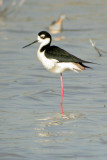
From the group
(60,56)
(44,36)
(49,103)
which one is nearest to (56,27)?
(44,36)

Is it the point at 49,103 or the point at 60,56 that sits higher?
the point at 60,56

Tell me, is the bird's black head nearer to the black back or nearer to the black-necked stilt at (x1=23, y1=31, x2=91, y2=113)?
the black-necked stilt at (x1=23, y1=31, x2=91, y2=113)

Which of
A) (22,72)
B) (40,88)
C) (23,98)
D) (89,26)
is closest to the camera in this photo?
(23,98)

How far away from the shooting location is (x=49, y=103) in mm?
7738

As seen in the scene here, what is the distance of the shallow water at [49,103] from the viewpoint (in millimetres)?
5559

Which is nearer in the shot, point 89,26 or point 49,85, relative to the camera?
point 49,85

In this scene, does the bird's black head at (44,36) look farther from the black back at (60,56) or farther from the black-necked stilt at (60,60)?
the black back at (60,56)

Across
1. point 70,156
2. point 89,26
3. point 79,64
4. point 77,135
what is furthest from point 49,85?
point 89,26

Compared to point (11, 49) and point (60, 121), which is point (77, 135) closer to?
point (60, 121)

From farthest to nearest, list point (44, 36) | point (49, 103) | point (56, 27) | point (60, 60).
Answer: point (56, 27) → point (44, 36) → point (60, 60) → point (49, 103)

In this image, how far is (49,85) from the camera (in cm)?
905

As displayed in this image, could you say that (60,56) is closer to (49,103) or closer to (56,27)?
(49,103)

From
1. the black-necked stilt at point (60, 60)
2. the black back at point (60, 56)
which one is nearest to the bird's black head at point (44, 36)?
the black-necked stilt at point (60, 60)

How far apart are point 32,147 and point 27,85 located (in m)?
3.51
